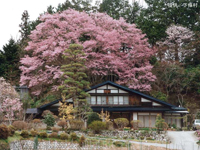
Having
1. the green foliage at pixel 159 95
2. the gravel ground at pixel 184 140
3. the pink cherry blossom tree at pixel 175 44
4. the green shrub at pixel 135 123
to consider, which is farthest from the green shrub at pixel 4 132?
the pink cherry blossom tree at pixel 175 44

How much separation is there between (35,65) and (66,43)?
4.88 metres

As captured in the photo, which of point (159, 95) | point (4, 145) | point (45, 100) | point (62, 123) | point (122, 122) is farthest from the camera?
point (45, 100)

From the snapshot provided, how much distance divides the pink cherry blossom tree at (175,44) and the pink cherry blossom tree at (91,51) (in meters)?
3.50

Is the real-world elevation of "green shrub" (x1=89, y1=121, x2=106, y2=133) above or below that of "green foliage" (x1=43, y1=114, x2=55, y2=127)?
below

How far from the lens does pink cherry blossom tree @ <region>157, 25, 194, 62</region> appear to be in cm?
4147

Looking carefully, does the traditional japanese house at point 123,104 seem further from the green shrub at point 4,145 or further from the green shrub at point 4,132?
the green shrub at point 4,145

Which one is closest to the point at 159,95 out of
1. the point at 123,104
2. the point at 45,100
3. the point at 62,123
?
the point at 123,104

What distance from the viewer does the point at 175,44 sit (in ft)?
138

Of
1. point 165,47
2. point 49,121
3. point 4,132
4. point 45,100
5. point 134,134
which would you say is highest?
point 165,47

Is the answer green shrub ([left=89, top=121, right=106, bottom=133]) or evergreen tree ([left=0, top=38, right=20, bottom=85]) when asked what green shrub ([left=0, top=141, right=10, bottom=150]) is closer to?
green shrub ([left=89, top=121, right=106, bottom=133])

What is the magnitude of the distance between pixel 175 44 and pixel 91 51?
1259 cm

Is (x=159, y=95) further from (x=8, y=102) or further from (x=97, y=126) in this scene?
(x=8, y=102)

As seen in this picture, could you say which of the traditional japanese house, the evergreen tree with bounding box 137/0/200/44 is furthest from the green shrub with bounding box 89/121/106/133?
the evergreen tree with bounding box 137/0/200/44

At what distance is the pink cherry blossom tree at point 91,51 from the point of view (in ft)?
118
